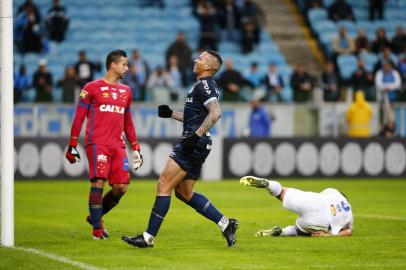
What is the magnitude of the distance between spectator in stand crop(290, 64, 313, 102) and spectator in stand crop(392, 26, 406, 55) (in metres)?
4.52

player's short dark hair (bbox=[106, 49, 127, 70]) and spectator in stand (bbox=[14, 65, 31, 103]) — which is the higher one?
player's short dark hair (bbox=[106, 49, 127, 70])

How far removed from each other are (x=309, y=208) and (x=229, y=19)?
1797 centimetres

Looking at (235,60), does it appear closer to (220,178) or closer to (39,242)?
(220,178)

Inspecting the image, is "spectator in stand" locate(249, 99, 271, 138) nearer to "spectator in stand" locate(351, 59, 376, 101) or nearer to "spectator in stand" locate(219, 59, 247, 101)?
"spectator in stand" locate(219, 59, 247, 101)

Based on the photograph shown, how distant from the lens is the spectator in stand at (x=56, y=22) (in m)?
28.2

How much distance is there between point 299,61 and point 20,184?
10.9 meters

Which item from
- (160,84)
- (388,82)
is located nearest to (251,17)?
(388,82)

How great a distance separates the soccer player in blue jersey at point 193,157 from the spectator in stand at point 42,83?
45.4 ft

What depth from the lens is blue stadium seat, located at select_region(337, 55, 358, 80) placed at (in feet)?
Result: 96.3

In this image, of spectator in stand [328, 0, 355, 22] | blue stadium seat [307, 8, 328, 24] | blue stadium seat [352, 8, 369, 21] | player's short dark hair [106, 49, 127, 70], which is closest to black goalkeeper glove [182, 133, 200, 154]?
player's short dark hair [106, 49, 127, 70]

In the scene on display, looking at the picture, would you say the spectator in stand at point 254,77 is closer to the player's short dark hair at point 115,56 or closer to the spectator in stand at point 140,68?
the spectator in stand at point 140,68

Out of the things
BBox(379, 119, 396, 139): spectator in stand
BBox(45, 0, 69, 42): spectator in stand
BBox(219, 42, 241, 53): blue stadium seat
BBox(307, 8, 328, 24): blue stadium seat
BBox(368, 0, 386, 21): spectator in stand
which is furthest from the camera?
BBox(368, 0, 386, 21): spectator in stand

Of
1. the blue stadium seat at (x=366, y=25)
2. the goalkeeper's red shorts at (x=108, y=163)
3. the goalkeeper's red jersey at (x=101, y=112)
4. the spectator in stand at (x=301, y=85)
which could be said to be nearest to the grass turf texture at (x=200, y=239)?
the goalkeeper's red shorts at (x=108, y=163)

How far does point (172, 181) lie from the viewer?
11164mm
